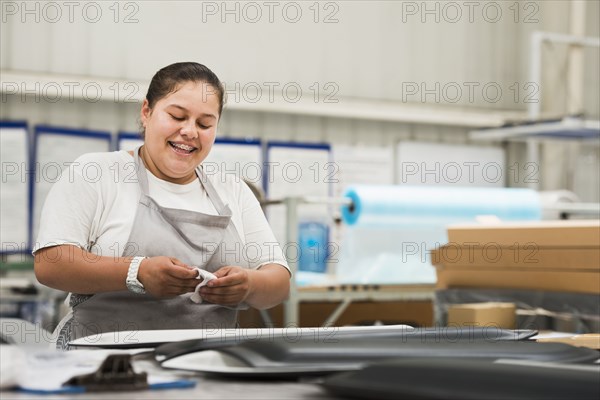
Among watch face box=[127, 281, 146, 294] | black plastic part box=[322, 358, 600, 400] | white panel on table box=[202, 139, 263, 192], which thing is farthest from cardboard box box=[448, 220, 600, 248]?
white panel on table box=[202, 139, 263, 192]

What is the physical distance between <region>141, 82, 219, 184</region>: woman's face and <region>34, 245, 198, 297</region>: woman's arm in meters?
0.26

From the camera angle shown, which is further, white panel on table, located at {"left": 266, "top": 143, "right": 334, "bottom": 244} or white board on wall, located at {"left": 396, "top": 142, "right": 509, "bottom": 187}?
white board on wall, located at {"left": 396, "top": 142, "right": 509, "bottom": 187}

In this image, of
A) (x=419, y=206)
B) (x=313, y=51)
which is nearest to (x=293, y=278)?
(x=419, y=206)

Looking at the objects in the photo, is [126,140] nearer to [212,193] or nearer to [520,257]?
[212,193]

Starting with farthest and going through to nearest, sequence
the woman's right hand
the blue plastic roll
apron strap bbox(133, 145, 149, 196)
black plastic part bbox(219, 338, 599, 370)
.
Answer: the blue plastic roll < apron strap bbox(133, 145, 149, 196) < the woman's right hand < black plastic part bbox(219, 338, 599, 370)

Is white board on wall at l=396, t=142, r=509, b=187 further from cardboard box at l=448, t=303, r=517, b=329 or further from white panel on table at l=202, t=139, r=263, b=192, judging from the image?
cardboard box at l=448, t=303, r=517, b=329

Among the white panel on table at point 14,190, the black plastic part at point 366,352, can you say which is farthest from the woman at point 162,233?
the white panel on table at point 14,190

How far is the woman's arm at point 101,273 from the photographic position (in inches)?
59.4

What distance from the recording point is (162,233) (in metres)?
1.67

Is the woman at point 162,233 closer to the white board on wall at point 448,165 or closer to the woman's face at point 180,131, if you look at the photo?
the woman's face at point 180,131

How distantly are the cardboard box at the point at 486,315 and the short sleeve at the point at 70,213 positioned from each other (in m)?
0.83

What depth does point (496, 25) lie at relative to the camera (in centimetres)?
587

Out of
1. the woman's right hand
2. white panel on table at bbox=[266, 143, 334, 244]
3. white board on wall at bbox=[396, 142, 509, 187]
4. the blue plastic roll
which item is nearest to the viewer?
the woman's right hand

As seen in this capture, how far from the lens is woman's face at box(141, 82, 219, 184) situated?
67.9 inches
